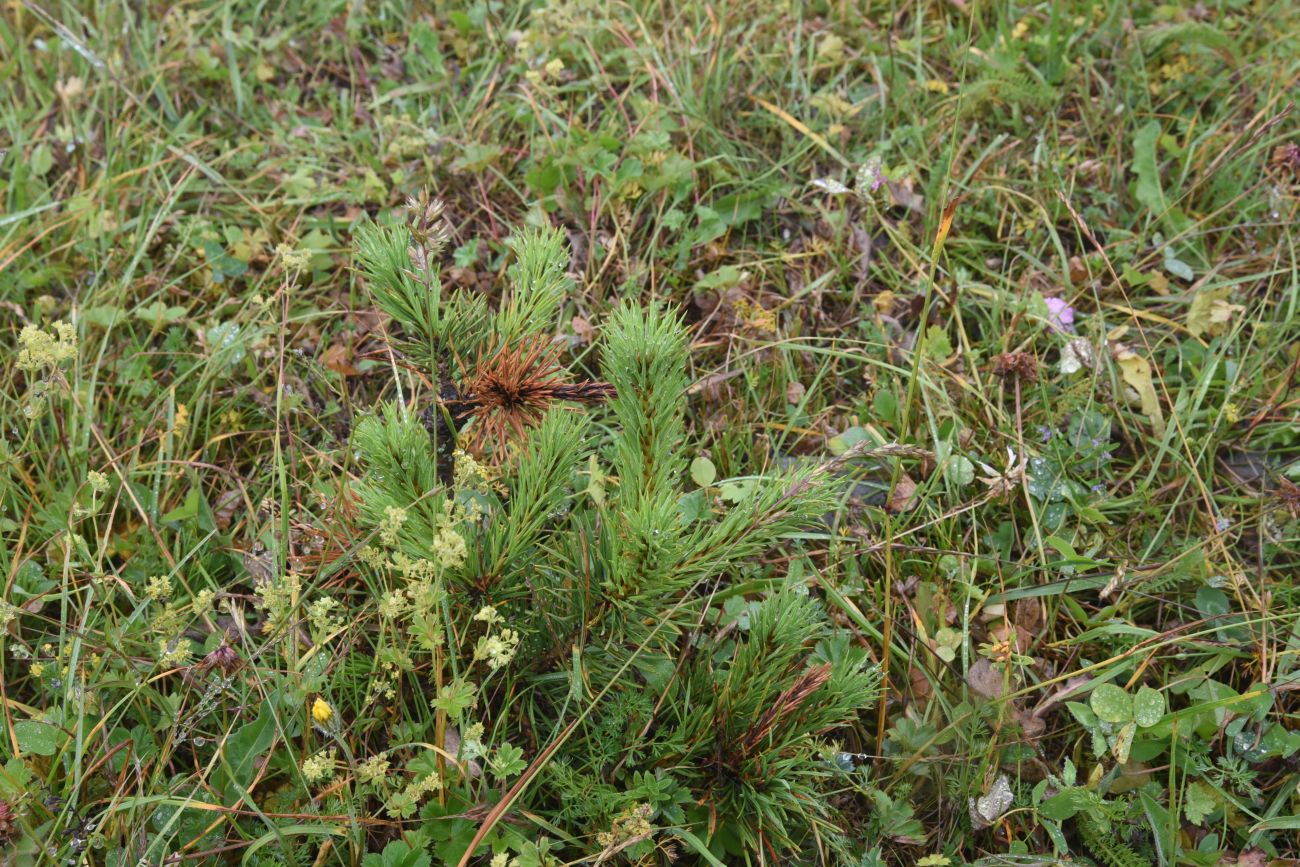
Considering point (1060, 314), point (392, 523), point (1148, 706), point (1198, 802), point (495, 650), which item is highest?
point (392, 523)

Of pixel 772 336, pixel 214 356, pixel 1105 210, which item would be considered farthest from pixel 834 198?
pixel 214 356

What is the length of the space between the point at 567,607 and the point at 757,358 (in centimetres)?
101

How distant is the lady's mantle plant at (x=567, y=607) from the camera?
1594 mm

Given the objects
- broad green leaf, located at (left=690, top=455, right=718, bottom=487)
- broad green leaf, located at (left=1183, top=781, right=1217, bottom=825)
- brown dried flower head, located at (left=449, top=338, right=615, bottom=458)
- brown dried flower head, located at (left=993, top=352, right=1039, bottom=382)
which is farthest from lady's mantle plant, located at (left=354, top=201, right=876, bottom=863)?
brown dried flower head, located at (left=993, top=352, right=1039, bottom=382)

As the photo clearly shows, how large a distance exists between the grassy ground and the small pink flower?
43mm

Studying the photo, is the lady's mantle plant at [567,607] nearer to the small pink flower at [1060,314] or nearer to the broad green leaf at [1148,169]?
the small pink flower at [1060,314]

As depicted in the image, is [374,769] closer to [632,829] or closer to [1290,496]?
[632,829]

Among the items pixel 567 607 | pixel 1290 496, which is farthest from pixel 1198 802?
pixel 567 607

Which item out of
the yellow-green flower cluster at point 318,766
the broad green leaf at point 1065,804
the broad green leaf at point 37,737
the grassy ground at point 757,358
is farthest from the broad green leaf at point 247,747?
the broad green leaf at point 1065,804

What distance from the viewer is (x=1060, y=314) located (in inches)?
103

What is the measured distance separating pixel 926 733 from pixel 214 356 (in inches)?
77.5

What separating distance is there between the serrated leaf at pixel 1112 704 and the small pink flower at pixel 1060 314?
1021 mm

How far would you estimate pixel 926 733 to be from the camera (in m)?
1.98

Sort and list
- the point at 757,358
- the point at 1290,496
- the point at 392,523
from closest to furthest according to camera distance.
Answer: the point at 392,523 < the point at 1290,496 < the point at 757,358
